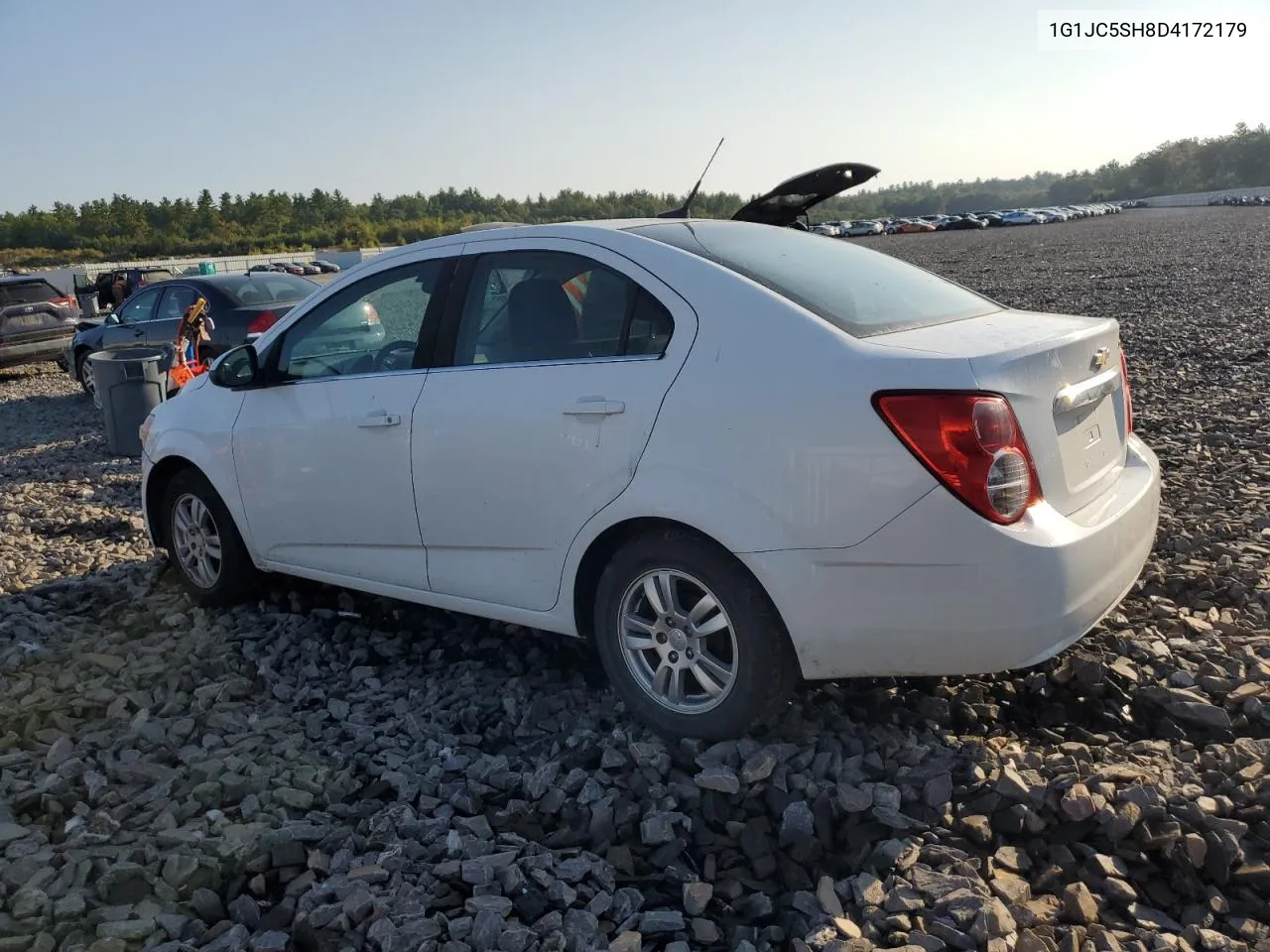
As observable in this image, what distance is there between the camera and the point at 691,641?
11.1 ft

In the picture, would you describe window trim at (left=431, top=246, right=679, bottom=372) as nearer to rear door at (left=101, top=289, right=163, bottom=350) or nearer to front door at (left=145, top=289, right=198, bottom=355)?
front door at (left=145, top=289, right=198, bottom=355)

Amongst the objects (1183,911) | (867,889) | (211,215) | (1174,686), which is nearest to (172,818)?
(867,889)

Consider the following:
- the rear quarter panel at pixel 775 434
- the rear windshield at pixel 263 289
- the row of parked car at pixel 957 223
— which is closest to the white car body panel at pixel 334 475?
the rear quarter panel at pixel 775 434

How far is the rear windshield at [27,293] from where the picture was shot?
16.6 m

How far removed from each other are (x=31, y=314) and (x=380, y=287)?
1506cm

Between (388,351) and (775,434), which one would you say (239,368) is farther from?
(775,434)

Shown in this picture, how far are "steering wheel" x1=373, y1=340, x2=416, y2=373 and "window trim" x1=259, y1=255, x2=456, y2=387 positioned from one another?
0.03 m

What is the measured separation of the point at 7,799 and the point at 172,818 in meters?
0.67

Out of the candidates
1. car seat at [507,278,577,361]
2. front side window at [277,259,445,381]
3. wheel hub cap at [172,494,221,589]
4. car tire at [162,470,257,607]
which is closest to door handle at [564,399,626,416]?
car seat at [507,278,577,361]

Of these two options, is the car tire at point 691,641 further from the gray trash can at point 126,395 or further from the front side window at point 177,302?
the front side window at point 177,302

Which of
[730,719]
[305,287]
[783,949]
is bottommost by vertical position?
[783,949]

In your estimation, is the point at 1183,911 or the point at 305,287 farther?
the point at 305,287

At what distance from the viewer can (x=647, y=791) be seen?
3215 millimetres

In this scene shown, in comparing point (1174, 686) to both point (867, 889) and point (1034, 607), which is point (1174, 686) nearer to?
point (1034, 607)
